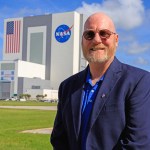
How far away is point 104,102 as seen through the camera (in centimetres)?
234

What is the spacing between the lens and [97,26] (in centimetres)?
247

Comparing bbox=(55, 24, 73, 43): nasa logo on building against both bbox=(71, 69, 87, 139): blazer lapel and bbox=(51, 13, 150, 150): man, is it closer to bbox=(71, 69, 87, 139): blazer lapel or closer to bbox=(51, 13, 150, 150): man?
bbox=(71, 69, 87, 139): blazer lapel

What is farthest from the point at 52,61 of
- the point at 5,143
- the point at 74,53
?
the point at 5,143

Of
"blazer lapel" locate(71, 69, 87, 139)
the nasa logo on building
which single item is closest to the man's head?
"blazer lapel" locate(71, 69, 87, 139)

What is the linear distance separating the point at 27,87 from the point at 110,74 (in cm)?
12136

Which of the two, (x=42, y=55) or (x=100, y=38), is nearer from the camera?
(x=100, y=38)

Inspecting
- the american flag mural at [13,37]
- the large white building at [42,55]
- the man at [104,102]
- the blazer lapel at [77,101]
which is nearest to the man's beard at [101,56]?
the man at [104,102]

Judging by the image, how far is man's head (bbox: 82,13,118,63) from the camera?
2.46 meters

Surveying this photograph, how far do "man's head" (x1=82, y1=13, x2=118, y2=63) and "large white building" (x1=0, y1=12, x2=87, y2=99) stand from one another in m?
117

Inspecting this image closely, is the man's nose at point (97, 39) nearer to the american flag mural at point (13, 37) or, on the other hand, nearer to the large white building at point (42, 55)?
the large white building at point (42, 55)

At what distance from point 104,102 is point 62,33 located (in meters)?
124

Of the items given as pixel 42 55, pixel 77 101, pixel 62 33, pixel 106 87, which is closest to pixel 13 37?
pixel 42 55

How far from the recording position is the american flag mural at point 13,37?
12962 centimetres

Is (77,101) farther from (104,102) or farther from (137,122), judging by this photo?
(137,122)
